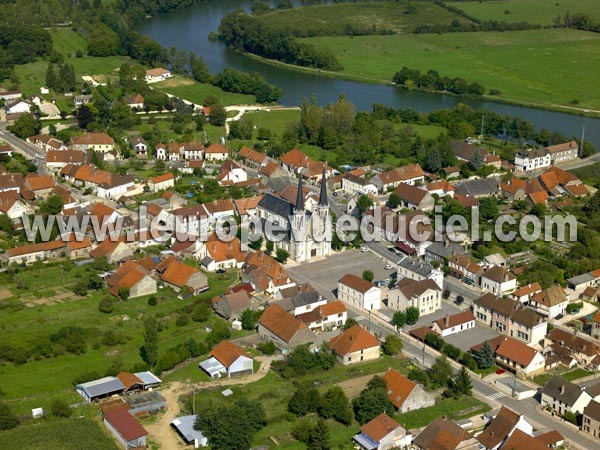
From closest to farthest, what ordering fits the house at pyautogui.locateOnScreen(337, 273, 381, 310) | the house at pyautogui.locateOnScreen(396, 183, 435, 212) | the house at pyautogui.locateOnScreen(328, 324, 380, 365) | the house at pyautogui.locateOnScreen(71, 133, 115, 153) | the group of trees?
1. the house at pyautogui.locateOnScreen(328, 324, 380, 365)
2. the house at pyautogui.locateOnScreen(337, 273, 381, 310)
3. the house at pyautogui.locateOnScreen(396, 183, 435, 212)
4. the house at pyautogui.locateOnScreen(71, 133, 115, 153)
5. the group of trees

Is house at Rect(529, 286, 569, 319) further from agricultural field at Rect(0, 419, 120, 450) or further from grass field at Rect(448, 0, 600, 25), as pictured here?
grass field at Rect(448, 0, 600, 25)

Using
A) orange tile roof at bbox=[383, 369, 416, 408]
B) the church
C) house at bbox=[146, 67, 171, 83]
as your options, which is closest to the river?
house at bbox=[146, 67, 171, 83]

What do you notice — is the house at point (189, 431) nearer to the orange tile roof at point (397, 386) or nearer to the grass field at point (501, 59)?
the orange tile roof at point (397, 386)

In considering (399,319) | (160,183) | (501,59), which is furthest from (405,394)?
(501,59)

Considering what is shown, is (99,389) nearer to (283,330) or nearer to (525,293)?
(283,330)

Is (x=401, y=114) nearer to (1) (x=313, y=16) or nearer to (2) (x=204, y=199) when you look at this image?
(2) (x=204, y=199)

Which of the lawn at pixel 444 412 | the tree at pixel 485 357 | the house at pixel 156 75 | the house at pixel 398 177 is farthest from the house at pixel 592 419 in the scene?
the house at pixel 156 75
